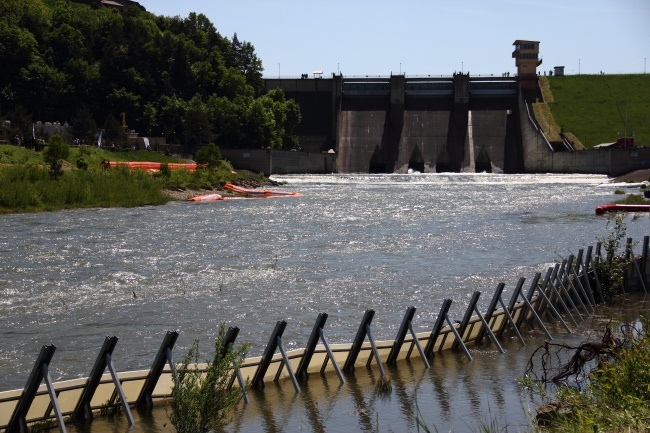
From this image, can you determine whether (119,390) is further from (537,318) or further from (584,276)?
(584,276)

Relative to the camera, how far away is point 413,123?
138875 mm

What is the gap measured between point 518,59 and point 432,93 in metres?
14.0

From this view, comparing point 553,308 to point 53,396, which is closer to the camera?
point 53,396

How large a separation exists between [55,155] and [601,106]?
9196cm

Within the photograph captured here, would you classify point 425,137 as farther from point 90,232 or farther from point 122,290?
point 122,290

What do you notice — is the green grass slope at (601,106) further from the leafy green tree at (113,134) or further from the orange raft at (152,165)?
the leafy green tree at (113,134)

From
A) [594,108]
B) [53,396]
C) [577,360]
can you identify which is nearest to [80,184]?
[577,360]

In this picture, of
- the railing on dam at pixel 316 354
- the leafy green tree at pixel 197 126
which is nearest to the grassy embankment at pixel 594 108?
the leafy green tree at pixel 197 126

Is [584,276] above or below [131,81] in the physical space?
below

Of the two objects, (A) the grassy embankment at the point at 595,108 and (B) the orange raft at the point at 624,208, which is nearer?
(B) the orange raft at the point at 624,208

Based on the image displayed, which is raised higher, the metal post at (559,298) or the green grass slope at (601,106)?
the green grass slope at (601,106)

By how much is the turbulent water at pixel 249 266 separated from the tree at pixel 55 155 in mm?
7390

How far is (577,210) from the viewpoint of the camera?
213ft

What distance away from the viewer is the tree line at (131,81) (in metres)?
122
